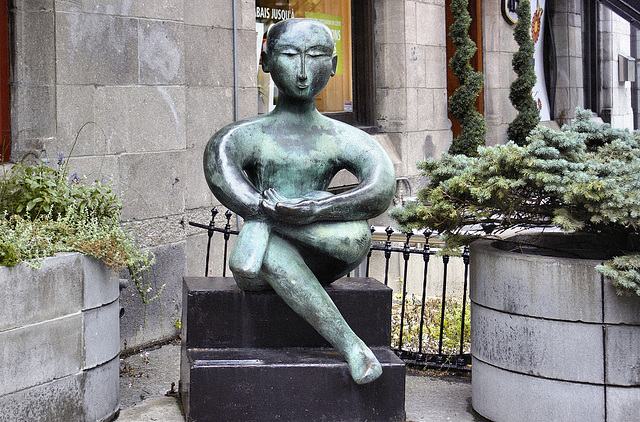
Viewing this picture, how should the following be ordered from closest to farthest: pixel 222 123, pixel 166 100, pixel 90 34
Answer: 1. pixel 90 34
2. pixel 166 100
3. pixel 222 123

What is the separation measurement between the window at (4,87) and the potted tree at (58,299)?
943 mm

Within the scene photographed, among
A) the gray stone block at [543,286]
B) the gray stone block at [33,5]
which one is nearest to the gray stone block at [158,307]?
the gray stone block at [33,5]

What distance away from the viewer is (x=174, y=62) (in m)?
6.76

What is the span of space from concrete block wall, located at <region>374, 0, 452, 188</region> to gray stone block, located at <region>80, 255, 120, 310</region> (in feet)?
21.9

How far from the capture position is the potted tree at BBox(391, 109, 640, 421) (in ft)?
14.1

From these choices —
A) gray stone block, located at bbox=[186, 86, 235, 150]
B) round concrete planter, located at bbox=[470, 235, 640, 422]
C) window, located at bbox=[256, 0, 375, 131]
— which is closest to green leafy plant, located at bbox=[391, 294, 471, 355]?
round concrete planter, located at bbox=[470, 235, 640, 422]

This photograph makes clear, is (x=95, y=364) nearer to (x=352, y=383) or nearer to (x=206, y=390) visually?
(x=206, y=390)

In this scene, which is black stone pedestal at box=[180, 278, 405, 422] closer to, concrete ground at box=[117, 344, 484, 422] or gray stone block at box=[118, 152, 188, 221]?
concrete ground at box=[117, 344, 484, 422]

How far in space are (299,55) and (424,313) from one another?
12.6 ft

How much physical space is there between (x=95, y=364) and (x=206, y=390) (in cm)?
85

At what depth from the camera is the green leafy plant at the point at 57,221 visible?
434 cm

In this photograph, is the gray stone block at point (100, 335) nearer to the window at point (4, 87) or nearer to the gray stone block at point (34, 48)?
the window at point (4, 87)

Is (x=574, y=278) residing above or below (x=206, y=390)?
above

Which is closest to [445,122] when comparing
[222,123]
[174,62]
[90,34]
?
[222,123]
